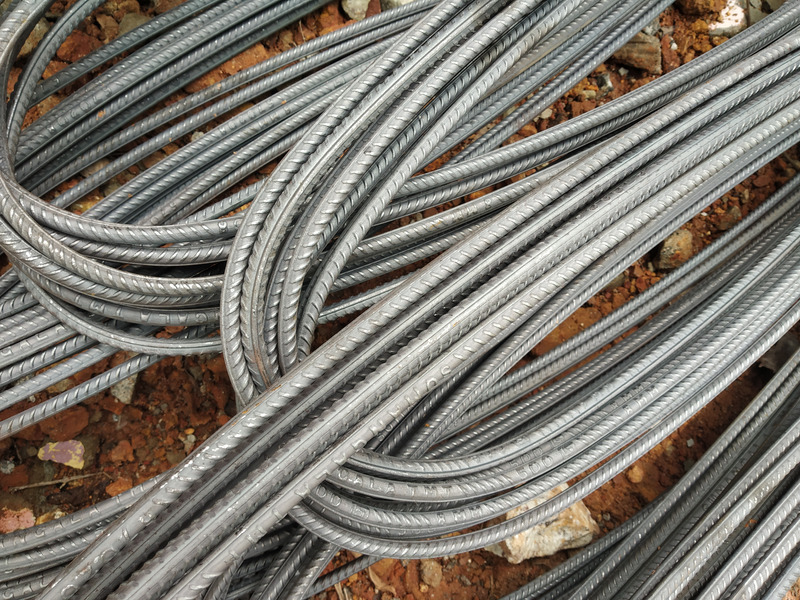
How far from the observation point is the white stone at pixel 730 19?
191cm

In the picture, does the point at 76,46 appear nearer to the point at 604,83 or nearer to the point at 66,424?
the point at 66,424

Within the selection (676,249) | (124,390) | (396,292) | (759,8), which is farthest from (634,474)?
(759,8)

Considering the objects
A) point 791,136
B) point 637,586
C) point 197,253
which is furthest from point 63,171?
point 791,136

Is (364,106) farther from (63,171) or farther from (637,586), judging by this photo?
(637,586)

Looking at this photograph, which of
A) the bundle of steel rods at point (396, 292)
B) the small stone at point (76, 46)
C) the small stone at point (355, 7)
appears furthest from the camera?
the small stone at point (355, 7)

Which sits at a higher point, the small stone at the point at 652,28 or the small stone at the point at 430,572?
the small stone at the point at 652,28

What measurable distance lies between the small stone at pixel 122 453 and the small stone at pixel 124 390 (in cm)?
12

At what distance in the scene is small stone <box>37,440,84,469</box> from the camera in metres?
1.41

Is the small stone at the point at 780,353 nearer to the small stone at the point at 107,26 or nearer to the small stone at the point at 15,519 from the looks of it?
the small stone at the point at 15,519

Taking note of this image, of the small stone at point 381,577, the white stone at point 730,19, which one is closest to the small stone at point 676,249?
the white stone at point 730,19

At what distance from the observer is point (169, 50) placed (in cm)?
142

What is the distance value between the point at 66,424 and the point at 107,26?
49.5 inches

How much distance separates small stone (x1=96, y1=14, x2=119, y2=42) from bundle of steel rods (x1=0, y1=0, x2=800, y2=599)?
239 mm

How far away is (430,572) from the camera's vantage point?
147 centimetres
